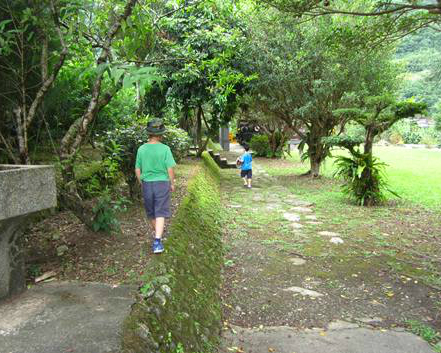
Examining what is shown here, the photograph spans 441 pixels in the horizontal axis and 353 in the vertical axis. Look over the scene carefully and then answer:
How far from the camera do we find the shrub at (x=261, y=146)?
864 inches

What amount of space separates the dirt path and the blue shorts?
1.31 metres

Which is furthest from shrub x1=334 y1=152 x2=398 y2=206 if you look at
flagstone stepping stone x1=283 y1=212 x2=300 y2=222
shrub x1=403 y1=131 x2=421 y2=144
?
shrub x1=403 y1=131 x2=421 y2=144

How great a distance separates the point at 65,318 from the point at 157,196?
1.86 metres

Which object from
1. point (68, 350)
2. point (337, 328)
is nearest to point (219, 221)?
point (337, 328)

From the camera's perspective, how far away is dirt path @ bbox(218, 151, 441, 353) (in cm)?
372

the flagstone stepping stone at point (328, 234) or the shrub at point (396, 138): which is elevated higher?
the shrub at point (396, 138)

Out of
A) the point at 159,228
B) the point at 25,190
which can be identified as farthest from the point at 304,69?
the point at 25,190

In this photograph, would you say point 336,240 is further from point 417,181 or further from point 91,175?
point 417,181

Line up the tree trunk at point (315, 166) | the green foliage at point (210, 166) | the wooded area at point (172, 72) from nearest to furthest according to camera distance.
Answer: the wooded area at point (172, 72) → the tree trunk at point (315, 166) → the green foliage at point (210, 166)

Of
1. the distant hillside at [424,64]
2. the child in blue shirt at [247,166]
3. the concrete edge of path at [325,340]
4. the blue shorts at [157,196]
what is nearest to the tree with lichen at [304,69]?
the child in blue shirt at [247,166]

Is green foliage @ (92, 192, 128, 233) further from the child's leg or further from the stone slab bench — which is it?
the stone slab bench

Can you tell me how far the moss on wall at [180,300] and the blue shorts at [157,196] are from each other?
0.39 m

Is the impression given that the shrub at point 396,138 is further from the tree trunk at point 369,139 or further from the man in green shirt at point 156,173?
the man in green shirt at point 156,173

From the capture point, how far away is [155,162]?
429cm
